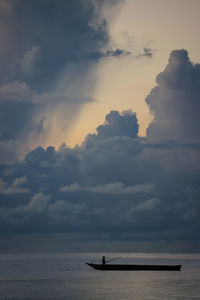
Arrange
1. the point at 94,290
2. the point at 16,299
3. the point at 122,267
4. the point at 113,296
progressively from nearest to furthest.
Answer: the point at 16,299 → the point at 113,296 → the point at 94,290 → the point at 122,267

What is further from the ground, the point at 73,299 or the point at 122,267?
the point at 122,267

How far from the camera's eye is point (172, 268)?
533 feet

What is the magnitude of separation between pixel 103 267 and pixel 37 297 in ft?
222

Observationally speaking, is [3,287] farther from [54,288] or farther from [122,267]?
[122,267]

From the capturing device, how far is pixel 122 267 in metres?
150

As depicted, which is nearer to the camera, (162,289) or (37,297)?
(37,297)

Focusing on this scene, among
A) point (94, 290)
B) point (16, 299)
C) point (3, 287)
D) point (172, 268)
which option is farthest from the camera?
point (172, 268)

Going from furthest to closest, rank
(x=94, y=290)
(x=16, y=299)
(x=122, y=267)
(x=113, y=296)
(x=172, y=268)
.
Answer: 1. (x=172, y=268)
2. (x=122, y=267)
3. (x=94, y=290)
4. (x=113, y=296)
5. (x=16, y=299)

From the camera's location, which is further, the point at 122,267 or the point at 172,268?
the point at 172,268

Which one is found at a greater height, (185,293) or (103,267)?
(103,267)

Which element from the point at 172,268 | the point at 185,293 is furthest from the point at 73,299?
the point at 172,268

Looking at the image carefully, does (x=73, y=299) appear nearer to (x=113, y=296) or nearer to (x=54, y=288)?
(x=113, y=296)

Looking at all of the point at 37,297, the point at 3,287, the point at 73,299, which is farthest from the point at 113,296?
the point at 3,287

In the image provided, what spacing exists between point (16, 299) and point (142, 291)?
29.9 meters
